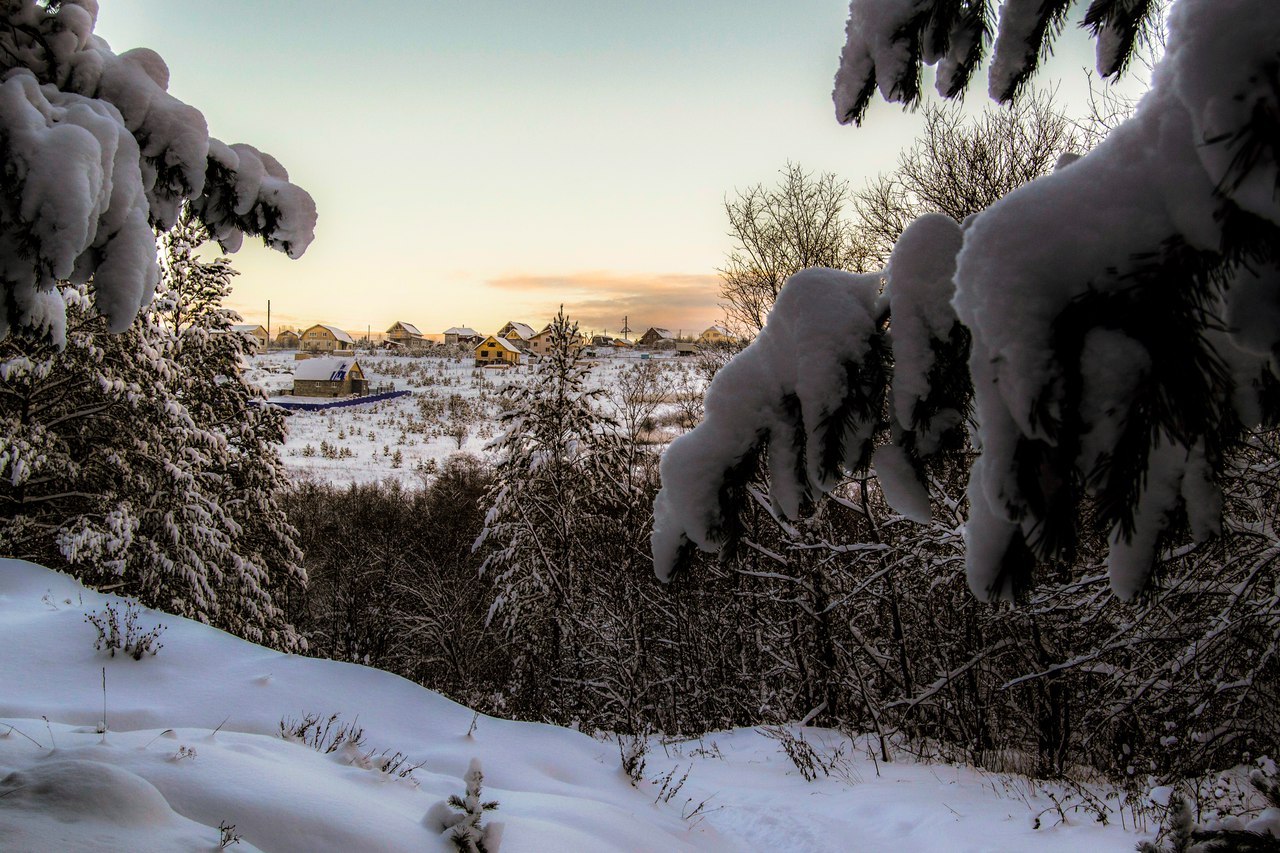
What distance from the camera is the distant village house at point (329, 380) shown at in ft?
160

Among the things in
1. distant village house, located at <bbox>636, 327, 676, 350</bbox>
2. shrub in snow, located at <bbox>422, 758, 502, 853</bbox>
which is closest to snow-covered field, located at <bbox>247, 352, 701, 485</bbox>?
shrub in snow, located at <bbox>422, 758, 502, 853</bbox>

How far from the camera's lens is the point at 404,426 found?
126 ft

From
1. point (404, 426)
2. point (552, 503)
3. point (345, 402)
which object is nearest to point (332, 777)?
point (552, 503)

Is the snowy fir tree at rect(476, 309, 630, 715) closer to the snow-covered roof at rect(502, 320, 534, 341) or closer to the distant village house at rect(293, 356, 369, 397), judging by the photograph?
the distant village house at rect(293, 356, 369, 397)

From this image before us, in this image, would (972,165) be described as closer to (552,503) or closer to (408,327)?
(552,503)

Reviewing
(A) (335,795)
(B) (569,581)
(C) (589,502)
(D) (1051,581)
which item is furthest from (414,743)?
(C) (589,502)

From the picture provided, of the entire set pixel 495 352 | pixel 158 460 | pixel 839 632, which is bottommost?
pixel 839 632

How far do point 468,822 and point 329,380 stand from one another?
51251 mm

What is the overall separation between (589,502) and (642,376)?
3.52 metres

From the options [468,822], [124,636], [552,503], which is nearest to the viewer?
[468,822]

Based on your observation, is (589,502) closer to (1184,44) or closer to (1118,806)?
(1118,806)

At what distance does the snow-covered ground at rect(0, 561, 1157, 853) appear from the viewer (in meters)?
2.68

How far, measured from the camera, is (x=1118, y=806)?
17.5ft

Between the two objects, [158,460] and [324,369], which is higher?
[324,369]
